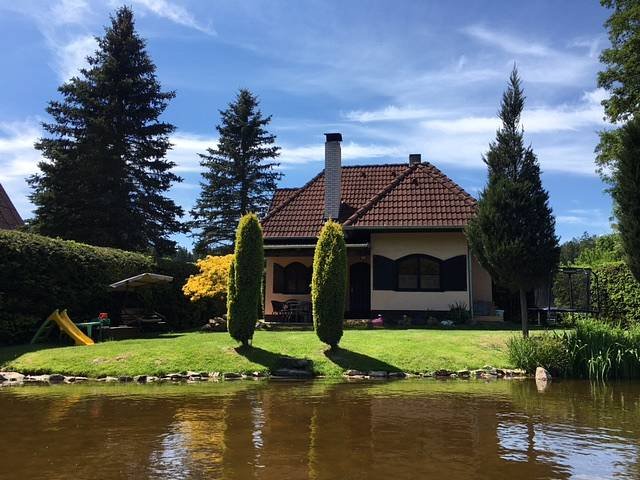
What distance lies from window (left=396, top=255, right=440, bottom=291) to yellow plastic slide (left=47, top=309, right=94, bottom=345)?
11.3 m

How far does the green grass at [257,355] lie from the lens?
496 inches

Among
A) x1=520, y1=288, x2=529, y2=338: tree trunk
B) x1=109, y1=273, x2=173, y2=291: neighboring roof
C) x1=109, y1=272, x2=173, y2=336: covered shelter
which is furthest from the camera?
x1=109, y1=272, x2=173, y2=336: covered shelter

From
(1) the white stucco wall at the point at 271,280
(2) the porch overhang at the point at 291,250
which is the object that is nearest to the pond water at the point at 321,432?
(2) the porch overhang at the point at 291,250

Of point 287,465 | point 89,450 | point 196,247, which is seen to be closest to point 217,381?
point 89,450

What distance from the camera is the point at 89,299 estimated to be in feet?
57.6

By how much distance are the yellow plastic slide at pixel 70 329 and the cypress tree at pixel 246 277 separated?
4.50 meters

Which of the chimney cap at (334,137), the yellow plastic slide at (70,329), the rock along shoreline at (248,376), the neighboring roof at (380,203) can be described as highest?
the chimney cap at (334,137)

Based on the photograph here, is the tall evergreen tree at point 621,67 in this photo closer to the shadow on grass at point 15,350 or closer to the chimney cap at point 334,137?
the chimney cap at point 334,137

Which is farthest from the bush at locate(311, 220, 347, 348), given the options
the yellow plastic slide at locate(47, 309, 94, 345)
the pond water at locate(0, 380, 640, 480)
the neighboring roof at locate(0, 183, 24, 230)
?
the neighboring roof at locate(0, 183, 24, 230)

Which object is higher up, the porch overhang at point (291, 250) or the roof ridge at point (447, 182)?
the roof ridge at point (447, 182)

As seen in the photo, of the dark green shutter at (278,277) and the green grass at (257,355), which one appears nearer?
the green grass at (257,355)

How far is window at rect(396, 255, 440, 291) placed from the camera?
20.8 m

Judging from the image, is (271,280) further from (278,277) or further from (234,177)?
(234,177)

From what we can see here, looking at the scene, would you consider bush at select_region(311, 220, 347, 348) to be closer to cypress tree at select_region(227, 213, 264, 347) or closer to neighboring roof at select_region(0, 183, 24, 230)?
cypress tree at select_region(227, 213, 264, 347)
